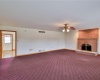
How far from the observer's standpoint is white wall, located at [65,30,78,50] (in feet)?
27.6

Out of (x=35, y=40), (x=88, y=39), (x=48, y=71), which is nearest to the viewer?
(x=48, y=71)

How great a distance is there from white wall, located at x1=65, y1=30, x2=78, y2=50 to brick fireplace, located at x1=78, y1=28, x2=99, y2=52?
498 millimetres

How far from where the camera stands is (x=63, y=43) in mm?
9539

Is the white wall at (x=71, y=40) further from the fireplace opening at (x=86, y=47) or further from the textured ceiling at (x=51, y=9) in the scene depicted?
the textured ceiling at (x=51, y=9)

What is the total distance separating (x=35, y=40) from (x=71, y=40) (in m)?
4.31

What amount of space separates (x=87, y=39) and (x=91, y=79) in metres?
5.52

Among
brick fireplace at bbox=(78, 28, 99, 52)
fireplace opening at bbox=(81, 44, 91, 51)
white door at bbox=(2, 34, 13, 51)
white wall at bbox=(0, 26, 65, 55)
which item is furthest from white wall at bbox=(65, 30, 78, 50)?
white door at bbox=(2, 34, 13, 51)

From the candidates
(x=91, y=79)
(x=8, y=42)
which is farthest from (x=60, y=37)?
(x=91, y=79)

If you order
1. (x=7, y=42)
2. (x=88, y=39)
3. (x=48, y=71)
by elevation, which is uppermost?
(x=88, y=39)

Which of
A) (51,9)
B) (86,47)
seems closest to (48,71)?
(51,9)

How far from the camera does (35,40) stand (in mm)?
6934

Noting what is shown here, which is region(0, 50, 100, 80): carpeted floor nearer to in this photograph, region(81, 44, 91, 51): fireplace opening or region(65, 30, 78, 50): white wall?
region(81, 44, 91, 51): fireplace opening

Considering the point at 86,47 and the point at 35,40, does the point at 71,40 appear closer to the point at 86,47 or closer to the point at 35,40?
the point at 86,47

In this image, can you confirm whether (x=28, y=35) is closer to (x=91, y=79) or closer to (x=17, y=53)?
(x=17, y=53)
